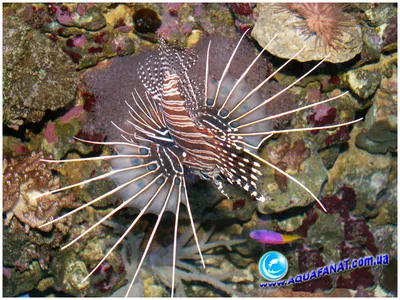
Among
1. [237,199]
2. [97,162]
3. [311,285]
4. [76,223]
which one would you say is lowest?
[311,285]

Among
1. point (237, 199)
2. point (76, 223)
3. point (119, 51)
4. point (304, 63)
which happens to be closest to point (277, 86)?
point (304, 63)

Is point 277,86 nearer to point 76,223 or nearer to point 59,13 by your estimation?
point 59,13

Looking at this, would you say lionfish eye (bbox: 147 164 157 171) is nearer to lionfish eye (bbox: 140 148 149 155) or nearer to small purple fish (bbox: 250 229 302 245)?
lionfish eye (bbox: 140 148 149 155)

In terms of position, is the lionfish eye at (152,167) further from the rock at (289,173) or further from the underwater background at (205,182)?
the rock at (289,173)

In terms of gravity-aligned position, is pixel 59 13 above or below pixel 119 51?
above

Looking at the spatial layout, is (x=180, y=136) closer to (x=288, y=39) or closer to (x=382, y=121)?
(x=288, y=39)

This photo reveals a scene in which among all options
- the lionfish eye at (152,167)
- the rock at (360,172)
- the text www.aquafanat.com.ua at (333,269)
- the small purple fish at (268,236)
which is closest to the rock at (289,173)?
the small purple fish at (268,236)

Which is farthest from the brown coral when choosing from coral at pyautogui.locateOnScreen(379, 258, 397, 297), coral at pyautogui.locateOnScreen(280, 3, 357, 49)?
coral at pyautogui.locateOnScreen(379, 258, 397, 297)
